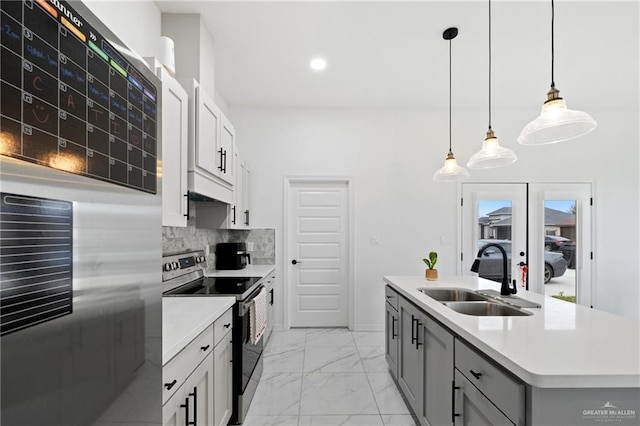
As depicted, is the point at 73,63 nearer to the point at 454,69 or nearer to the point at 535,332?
the point at 535,332

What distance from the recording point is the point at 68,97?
1.80 feet

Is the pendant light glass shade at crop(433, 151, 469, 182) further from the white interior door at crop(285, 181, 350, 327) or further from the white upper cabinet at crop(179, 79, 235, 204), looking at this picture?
the white upper cabinet at crop(179, 79, 235, 204)

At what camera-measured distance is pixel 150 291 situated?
79 centimetres

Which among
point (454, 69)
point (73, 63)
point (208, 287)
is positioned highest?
point (454, 69)

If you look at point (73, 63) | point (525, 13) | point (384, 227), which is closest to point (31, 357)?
point (73, 63)

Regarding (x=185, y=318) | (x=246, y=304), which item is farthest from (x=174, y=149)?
(x=246, y=304)

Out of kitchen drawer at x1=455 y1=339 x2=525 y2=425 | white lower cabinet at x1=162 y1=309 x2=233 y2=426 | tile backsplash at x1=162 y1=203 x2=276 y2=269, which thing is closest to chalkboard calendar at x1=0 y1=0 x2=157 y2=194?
white lower cabinet at x1=162 y1=309 x2=233 y2=426

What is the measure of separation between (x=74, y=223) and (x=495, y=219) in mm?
4838

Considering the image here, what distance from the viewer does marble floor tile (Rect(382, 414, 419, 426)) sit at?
2281 millimetres

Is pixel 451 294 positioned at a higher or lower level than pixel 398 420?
higher

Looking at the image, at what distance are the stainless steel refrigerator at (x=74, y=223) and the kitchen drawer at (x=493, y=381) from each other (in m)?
1.10

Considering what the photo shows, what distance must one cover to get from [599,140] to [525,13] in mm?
3024

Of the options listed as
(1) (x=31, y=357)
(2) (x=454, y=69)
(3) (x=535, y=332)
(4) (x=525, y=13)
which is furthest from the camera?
(2) (x=454, y=69)

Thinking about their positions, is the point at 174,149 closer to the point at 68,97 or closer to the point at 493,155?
the point at 68,97
